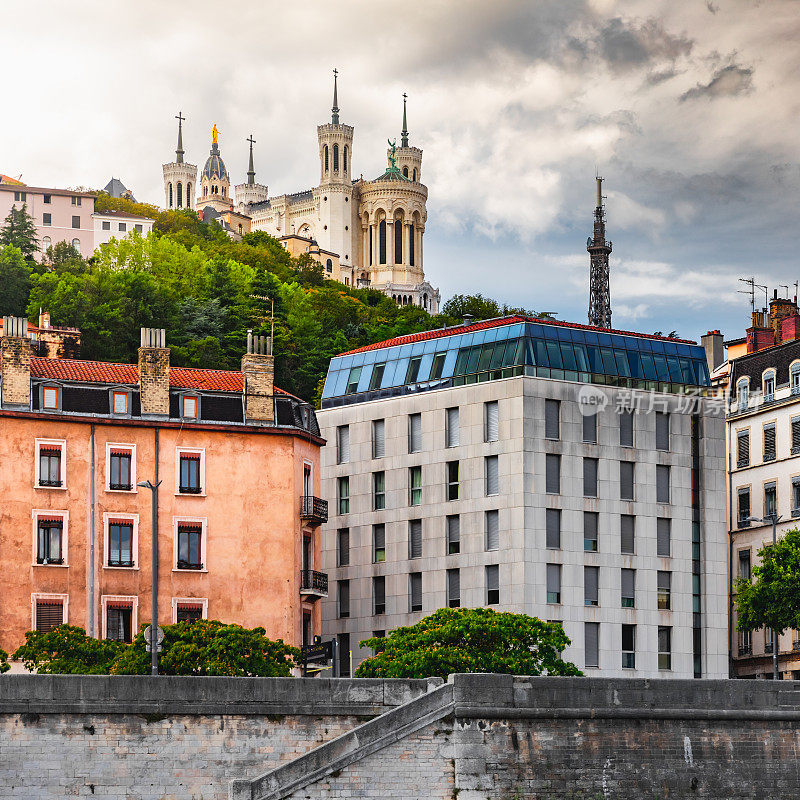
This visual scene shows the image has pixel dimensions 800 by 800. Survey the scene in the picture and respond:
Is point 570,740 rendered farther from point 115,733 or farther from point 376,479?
point 376,479

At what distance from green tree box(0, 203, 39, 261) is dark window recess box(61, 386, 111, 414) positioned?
104 m

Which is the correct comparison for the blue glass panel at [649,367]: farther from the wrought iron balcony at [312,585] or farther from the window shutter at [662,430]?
the wrought iron balcony at [312,585]

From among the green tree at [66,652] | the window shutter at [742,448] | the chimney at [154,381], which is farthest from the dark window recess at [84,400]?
the window shutter at [742,448]

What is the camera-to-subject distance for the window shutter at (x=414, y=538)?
280 feet

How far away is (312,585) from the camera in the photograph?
251 ft

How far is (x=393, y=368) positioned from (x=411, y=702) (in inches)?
1762

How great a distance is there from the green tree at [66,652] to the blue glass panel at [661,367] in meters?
34.5

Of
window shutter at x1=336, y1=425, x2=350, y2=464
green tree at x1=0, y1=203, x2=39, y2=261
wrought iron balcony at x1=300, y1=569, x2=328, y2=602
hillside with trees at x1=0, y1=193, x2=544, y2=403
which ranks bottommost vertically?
wrought iron balcony at x1=300, y1=569, x2=328, y2=602

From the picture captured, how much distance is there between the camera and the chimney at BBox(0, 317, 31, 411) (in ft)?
237

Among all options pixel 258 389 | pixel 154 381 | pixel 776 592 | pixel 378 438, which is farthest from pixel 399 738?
pixel 378 438

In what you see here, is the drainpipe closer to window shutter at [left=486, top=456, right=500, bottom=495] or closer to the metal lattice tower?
window shutter at [left=486, top=456, right=500, bottom=495]

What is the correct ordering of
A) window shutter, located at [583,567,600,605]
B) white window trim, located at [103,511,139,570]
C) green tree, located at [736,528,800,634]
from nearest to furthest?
white window trim, located at [103,511,139,570] < green tree, located at [736,528,800,634] < window shutter, located at [583,567,600,605]

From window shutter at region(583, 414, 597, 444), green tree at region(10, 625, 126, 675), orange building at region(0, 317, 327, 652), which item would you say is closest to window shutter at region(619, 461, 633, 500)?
window shutter at region(583, 414, 597, 444)

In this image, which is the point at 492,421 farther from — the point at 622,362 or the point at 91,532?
the point at 91,532
